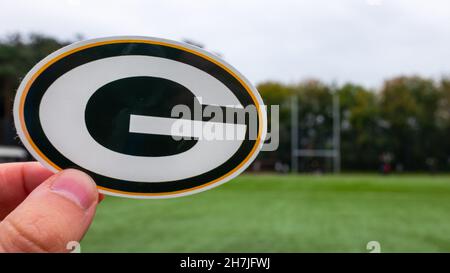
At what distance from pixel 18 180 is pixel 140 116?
15.1 inches

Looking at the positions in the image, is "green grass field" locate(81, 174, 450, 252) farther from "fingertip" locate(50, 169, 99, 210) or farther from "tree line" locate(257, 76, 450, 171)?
"tree line" locate(257, 76, 450, 171)

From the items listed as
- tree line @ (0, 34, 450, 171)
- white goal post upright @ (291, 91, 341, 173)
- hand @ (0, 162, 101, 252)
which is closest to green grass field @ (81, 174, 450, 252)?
hand @ (0, 162, 101, 252)

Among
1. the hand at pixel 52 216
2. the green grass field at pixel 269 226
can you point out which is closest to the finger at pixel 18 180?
the hand at pixel 52 216

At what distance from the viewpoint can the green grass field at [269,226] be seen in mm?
2881

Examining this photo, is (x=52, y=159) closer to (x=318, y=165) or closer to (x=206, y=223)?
(x=206, y=223)

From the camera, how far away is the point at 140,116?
0.58 m

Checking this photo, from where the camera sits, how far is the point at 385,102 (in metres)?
18.6

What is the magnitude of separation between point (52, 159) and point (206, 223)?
332 cm

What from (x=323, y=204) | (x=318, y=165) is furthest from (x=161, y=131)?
(x=318, y=165)

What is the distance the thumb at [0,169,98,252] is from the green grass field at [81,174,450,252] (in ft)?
6.96

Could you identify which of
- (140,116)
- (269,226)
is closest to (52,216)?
(140,116)

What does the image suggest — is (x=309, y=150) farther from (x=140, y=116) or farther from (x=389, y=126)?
(x=140, y=116)

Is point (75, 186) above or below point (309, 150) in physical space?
above

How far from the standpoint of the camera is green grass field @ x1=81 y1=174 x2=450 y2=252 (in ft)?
9.45
